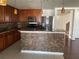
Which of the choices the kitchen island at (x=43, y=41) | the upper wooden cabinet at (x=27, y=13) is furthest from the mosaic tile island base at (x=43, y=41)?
the upper wooden cabinet at (x=27, y=13)

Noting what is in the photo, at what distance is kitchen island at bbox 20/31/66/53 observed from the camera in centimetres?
521

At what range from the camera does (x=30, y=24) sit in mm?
8695

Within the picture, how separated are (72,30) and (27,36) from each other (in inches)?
187

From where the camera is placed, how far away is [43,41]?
17.6 ft

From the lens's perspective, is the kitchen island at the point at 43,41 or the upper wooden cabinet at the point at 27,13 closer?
the kitchen island at the point at 43,41

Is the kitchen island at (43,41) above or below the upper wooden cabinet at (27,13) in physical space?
below

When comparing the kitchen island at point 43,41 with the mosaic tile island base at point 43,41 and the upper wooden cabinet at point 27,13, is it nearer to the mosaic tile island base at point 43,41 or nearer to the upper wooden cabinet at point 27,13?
the mosaic tile island base at point 43,41

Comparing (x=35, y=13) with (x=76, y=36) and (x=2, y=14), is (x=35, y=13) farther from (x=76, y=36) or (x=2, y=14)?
(x=76, y=36)

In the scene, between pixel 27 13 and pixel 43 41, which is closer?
pixel 43 41

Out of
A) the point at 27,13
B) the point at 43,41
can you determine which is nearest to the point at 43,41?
the point at 43,41

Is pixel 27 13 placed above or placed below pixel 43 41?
above

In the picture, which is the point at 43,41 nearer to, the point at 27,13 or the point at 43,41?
the point at 43,41

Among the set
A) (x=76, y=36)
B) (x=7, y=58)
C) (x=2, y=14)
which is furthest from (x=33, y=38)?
(x=76, y=36)

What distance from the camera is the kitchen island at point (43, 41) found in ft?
17.1
